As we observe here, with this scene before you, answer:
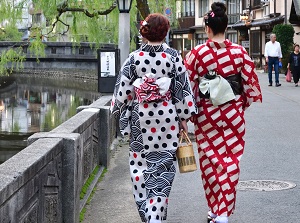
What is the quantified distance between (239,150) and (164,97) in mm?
966

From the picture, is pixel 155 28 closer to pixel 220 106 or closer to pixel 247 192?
pixel 220 106

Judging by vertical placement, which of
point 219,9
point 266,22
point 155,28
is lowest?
point 155,28

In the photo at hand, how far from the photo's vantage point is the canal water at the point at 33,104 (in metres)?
22.3

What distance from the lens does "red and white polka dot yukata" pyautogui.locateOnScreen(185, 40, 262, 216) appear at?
647 centimetres

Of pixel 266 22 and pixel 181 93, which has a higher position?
pixel 266 22

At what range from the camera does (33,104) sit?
111 feet

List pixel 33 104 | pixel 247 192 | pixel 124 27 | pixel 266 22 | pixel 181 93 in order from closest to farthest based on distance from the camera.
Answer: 1. pixel 181 93
2. pixel 247 192
3. pixel 124 27
4. pixel 33 104
5. pixel 266 22

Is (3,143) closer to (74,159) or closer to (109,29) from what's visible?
(109,29)

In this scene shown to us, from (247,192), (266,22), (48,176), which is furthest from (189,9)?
(48,176)

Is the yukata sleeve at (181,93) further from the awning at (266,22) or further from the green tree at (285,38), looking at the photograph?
the awning at (266,22)

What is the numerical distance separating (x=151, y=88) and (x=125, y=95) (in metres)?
0.30

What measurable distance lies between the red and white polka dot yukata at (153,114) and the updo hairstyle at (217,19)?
1.83 feet

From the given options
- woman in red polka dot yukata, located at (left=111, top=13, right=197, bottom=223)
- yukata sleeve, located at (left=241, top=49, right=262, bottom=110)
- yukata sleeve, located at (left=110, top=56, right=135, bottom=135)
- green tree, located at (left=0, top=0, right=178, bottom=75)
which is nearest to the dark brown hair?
woman in red polka dot yukata, located at (left=111, top=13, right=197, bottom=223)

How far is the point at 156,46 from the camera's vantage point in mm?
6039
